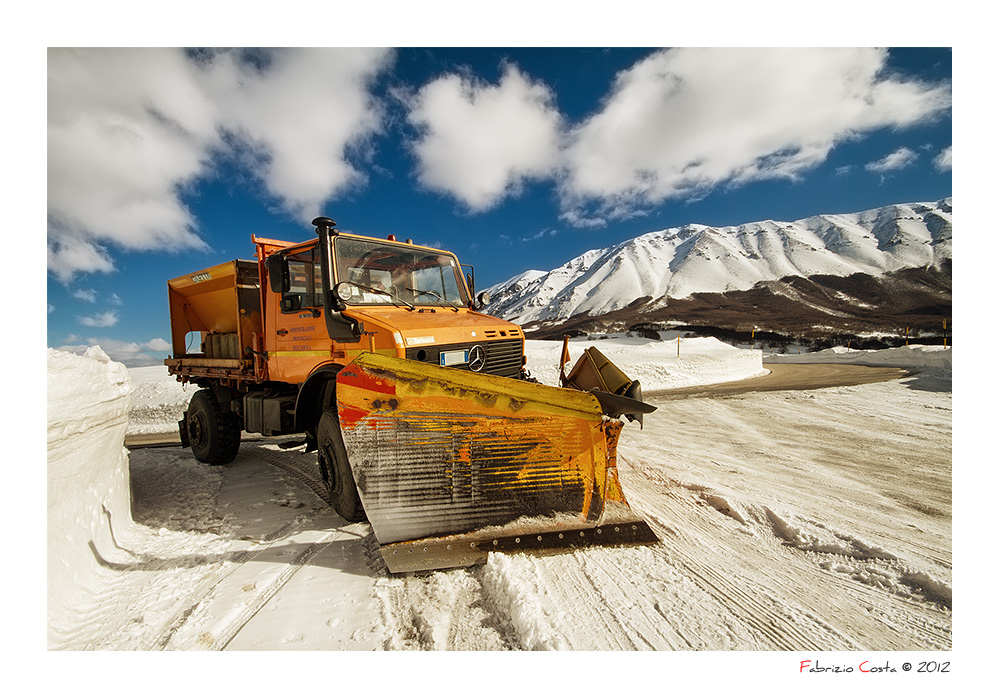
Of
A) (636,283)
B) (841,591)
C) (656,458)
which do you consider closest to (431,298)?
(656,458)

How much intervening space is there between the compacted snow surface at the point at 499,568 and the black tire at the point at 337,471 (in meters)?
0.18

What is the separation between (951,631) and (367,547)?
3.48 meters

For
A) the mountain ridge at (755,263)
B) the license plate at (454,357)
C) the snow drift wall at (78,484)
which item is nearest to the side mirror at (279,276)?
the snow drift wall at (78,484)

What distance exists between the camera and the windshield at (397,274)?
13.1 feet

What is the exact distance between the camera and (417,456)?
9.37ft

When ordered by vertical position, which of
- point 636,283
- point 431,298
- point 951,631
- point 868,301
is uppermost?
point 636,283

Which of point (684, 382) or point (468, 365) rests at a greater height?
point (468, 365)

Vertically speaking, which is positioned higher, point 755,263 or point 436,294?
point 755,263

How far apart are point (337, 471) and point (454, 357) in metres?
1.41

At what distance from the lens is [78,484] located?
298 cm

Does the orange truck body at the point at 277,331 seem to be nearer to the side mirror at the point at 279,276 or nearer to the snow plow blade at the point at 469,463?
the side mirror at the point at 279,276

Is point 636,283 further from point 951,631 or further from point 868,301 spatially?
point 951,631

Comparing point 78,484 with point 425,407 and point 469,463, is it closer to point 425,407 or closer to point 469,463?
point 425,407

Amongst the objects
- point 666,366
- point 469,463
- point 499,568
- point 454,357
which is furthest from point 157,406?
point 666,366
